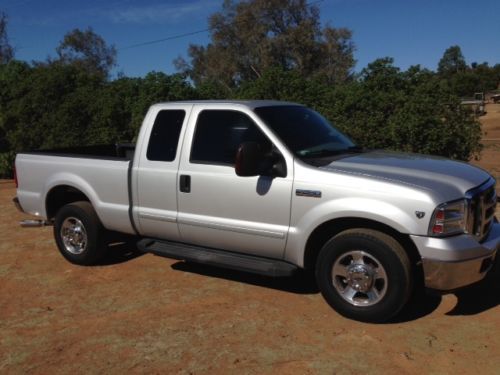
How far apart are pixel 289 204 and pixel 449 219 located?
1.31 meters

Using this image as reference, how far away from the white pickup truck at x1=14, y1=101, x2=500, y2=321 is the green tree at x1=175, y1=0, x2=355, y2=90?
3722 centimetres

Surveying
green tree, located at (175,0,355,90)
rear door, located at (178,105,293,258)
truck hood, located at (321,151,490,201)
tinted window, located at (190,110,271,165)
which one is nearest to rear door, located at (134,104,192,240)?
rear door, located at (178,105,293,258)

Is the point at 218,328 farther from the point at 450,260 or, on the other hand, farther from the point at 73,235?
the point at 73,235

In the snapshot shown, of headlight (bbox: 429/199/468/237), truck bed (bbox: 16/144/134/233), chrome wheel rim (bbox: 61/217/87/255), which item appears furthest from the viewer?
chrome wheel rim (bbox: 61/217/87/255)

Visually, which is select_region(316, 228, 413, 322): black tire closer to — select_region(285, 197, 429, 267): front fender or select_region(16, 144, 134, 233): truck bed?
select_region(285, 197, 429, 267): front fender

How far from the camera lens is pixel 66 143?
567 inches

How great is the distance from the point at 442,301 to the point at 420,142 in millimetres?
4202

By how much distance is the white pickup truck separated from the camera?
13.3ft

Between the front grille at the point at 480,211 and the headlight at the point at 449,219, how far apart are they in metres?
0.08

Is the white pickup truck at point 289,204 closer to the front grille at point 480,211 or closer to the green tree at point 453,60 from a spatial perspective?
the front grille at point 480,211

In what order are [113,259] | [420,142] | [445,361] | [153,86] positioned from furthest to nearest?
[153,86] < [420,142] < [113,259] < [445,361]

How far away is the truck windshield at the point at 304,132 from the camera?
487cm

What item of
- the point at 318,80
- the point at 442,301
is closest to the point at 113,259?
the point at 442,301

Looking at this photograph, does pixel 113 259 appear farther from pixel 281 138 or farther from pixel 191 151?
pixel 281 138
